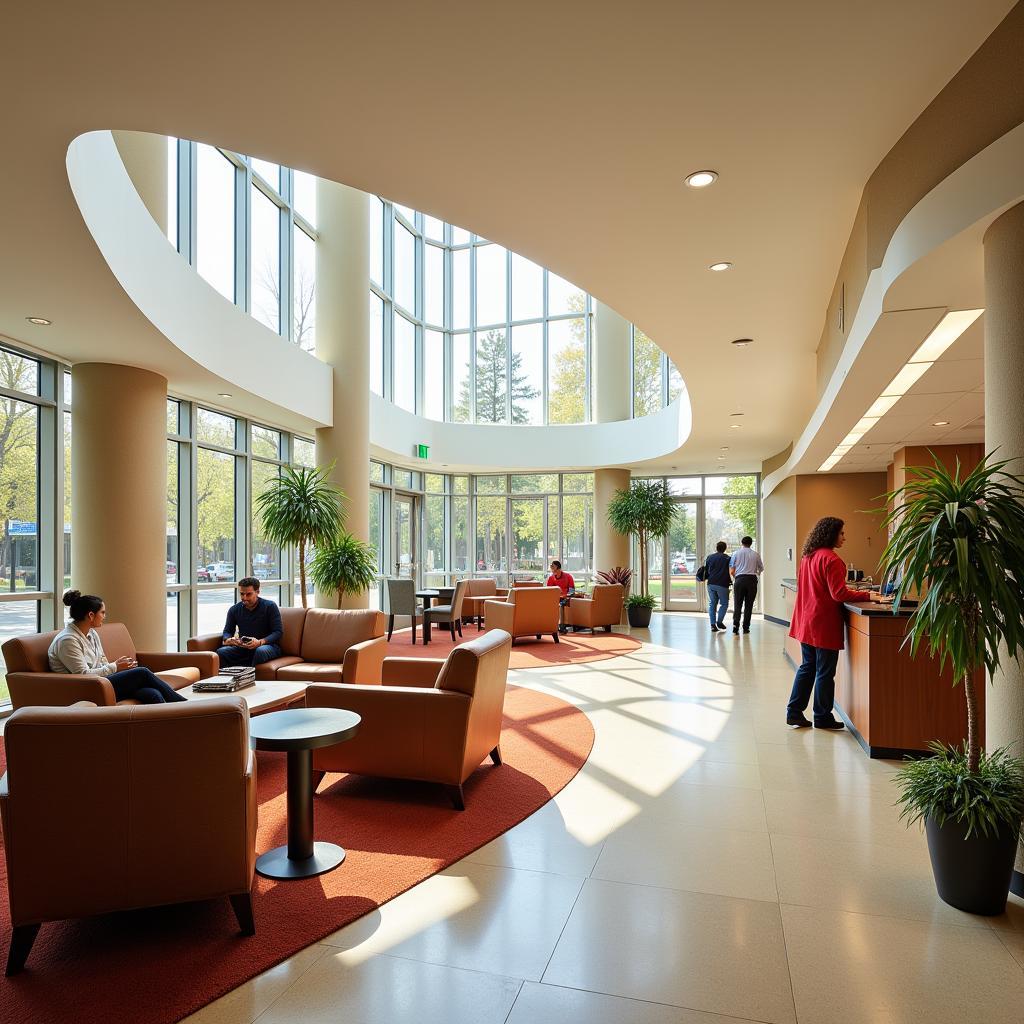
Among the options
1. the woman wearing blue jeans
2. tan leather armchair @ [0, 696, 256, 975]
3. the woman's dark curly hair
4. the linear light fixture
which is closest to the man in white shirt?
the woman wearing blue jeans

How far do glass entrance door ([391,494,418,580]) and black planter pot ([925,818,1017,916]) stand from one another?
40.6ft

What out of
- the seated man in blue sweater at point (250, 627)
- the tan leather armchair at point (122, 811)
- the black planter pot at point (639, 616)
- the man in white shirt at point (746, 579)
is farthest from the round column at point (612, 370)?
the tan leather armchair at point (122, 811)

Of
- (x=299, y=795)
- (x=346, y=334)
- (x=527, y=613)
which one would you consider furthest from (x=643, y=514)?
(x=299, y=795)

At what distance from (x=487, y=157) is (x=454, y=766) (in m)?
3.28

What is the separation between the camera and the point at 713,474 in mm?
16562

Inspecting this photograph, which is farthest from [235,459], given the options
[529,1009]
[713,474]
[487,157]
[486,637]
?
[713,474]

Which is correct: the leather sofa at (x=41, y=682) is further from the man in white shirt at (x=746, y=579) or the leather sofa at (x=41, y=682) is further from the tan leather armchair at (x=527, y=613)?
the man in white shirt at (x=746, y=579)

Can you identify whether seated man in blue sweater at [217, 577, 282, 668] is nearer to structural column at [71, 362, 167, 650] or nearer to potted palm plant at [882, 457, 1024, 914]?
structural column at [71, 362, 167, 650]

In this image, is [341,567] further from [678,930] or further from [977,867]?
[977,867]

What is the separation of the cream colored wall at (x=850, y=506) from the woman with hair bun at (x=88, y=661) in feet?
34.6

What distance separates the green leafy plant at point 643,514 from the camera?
14664 mm

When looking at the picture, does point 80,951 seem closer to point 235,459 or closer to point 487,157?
point 487,157

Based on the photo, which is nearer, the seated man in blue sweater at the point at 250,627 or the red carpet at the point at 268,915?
the red carpet at the point at 268,915

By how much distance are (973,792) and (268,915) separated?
113 inches
